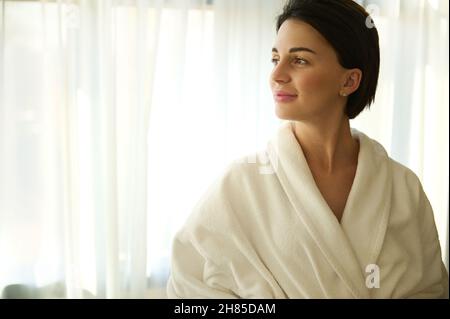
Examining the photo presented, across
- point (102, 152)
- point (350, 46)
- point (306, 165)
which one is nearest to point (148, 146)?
point (102, 152)

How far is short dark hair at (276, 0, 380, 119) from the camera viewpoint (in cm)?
81

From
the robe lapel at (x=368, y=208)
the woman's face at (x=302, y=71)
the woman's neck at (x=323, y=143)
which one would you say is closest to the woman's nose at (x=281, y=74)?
the woman's face at (x=302, y=71)

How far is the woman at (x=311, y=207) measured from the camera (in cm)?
82

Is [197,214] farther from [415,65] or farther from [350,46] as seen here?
[415,65]

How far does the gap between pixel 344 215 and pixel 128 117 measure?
57 centimetres

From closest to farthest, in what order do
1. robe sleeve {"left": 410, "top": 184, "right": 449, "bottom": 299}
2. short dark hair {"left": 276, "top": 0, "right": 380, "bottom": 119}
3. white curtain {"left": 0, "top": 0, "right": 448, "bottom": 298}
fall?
Answer: short dark hair {"left": 276, "top": 0, "right": 380, "bottom": 119} → robe sleeve {"left": 410, "top": 184, "right": 449, "bottom": 299} → white curtain {"left": 0, "top": 0, "right": 448, "bottom": 298}

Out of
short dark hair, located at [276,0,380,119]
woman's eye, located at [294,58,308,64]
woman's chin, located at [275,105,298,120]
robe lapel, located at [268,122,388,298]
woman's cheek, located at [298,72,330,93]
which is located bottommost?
robe lapel, located at [268,122,388,298]

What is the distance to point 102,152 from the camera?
1089 mm

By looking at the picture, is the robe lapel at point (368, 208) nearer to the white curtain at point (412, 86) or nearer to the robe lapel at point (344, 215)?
the robe lapel at point (344, 215)

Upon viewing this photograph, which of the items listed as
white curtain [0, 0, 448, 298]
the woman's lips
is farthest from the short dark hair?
white curtain [0, 0, 448, 298]

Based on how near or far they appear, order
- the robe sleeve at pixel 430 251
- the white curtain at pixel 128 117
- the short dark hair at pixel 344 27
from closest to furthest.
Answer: the short dark hair at pixel 344 27 → the robe sleeve at pixel 430 251 → the white curtain at pixel 128 117

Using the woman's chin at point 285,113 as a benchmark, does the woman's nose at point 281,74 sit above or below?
above

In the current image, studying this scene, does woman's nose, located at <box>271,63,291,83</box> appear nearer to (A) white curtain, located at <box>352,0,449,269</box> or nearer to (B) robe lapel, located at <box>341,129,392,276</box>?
(B) robe lapel, located at <box>341,129,392,276</box>

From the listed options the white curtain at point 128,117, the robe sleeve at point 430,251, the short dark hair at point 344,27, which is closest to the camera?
the short dark hair at point 344,27
